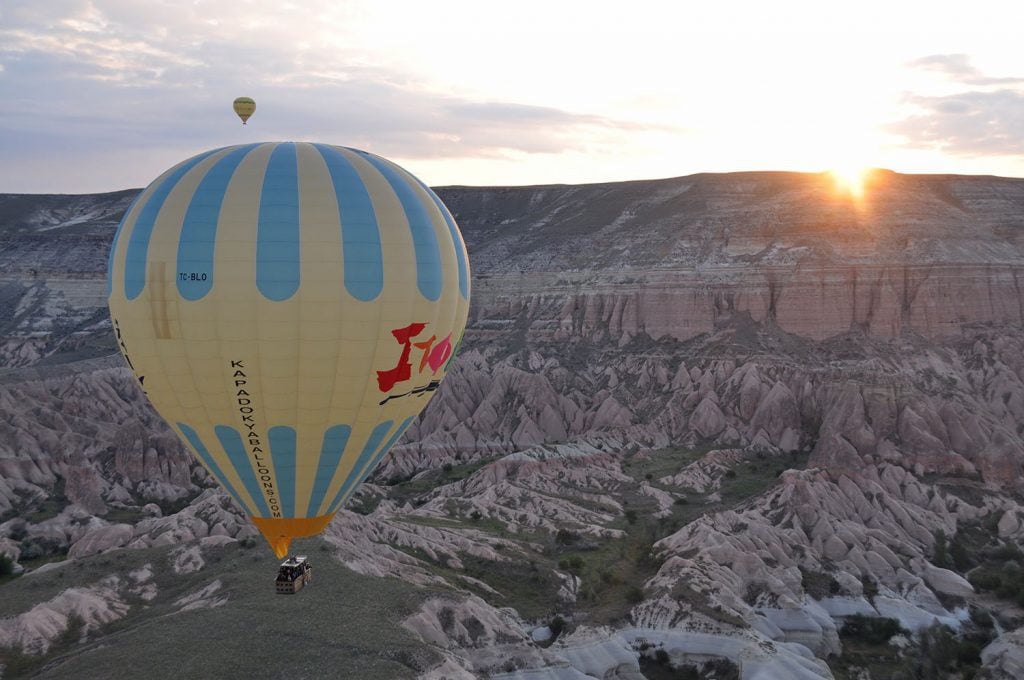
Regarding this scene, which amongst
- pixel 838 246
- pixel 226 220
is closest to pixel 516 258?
pixel 838 246

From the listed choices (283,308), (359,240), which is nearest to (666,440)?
(359,240)

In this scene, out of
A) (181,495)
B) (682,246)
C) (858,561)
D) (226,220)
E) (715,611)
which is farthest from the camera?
(682,246)

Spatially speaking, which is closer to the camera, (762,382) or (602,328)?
(762,382)

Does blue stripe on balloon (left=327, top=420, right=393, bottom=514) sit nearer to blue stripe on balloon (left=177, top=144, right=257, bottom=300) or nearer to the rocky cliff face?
the rocky cliff face

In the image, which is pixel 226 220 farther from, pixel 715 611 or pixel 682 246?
pixel 682 246

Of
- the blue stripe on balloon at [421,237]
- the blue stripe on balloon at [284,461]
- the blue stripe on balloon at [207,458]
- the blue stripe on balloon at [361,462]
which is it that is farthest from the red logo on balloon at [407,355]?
the blue stripe on balloon at [207,458]

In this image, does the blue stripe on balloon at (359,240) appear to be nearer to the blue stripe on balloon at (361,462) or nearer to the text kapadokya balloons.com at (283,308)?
the text kapadokya balloons.com at (283,308)

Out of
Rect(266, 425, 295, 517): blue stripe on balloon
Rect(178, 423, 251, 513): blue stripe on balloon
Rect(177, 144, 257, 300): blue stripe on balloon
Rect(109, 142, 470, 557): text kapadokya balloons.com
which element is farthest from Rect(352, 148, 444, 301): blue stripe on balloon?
Rect(178, 423, 251, 513): blue stripe on balloon
